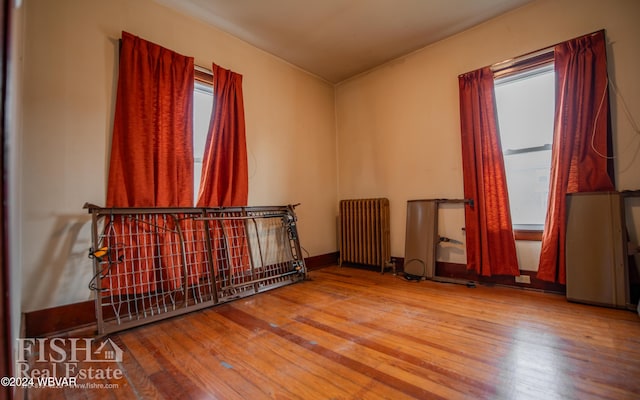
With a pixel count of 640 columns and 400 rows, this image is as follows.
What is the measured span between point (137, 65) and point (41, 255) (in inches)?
65.4

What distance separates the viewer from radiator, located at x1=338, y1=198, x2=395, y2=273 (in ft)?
12.1

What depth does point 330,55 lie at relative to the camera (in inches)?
143

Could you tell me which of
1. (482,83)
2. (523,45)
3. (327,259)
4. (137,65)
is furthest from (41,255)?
(523,45)

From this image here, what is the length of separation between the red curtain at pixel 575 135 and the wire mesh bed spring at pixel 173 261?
259 centimetres

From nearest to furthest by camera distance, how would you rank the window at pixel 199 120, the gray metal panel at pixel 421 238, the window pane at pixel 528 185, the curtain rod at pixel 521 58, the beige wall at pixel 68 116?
the beige wall at pixel 68 116 < the curtain rod at pixel 521 58 < the window pane at pixel 528 185 < the window at pixel 199 120 < the gray metal panel at pixel 421 238

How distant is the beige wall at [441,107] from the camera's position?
91.1 inches

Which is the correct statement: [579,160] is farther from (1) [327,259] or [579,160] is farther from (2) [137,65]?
(2) [137,65]

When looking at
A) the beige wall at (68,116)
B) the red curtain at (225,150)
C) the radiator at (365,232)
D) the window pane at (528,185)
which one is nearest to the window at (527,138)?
the window pane at (528,185)

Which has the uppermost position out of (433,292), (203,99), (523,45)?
(523,45)

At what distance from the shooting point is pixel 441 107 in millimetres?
3332

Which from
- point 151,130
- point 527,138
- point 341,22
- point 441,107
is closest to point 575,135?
point 527,138

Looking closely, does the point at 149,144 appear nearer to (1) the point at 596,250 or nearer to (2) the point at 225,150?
(2) the point at 225,150

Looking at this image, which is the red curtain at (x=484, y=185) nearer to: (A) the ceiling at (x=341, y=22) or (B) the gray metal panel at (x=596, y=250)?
(B) the gray metal panel at (x=596, y=250)

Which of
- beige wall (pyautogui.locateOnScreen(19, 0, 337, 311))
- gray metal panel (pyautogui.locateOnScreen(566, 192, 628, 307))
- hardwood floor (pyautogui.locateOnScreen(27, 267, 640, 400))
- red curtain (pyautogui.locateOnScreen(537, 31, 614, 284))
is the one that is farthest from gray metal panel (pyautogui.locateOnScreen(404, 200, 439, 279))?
beige wall (pyautogui.locateOnScreen(19, 0, 337, 311))
